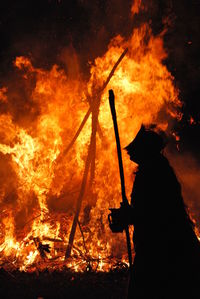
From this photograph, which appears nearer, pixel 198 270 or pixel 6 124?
pixel 198 270

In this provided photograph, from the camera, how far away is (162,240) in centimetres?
294

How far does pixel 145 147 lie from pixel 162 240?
1209mm

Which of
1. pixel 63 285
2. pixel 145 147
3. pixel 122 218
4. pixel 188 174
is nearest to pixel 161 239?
pixel 122 218

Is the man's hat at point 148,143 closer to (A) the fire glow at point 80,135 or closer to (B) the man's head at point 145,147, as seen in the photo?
(B) the man's head at point 145,147

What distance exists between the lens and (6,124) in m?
10.9

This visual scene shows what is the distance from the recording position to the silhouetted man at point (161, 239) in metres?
2.78

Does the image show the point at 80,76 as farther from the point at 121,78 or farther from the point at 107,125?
the point at 107,125

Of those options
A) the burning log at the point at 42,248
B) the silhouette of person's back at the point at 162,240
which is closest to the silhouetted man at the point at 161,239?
the silhouette of person's back at the point at 162,240

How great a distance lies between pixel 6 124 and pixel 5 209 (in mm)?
3710

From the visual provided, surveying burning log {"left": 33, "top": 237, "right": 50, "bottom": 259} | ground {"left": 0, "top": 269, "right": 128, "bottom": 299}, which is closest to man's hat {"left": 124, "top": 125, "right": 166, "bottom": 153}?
ground {"left": 0, "top": 269, "right": 128, "bottom": 299}

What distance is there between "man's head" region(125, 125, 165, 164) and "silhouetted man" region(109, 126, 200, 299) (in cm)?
6

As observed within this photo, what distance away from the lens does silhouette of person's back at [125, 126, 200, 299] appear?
278cm

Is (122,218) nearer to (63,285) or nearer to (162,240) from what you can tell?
(162,240)

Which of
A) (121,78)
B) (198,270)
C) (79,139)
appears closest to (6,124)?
(79,139)
